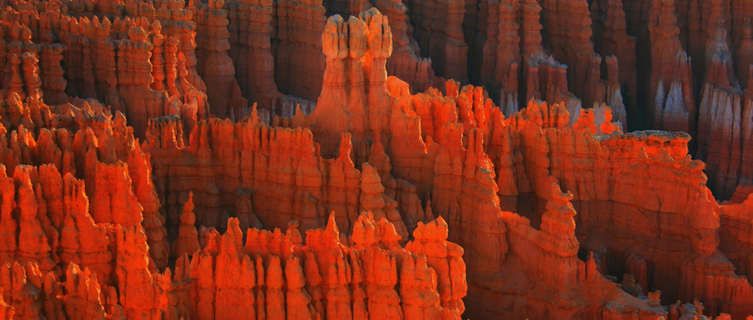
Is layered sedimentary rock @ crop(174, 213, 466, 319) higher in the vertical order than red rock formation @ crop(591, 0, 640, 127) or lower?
lower

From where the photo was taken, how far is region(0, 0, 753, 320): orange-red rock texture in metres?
20.8

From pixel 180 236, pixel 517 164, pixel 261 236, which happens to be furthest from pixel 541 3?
pixel 261 236

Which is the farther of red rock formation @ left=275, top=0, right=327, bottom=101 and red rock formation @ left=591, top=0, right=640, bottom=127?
red rock formation @ left=591, top=0, right=640, bottom=127

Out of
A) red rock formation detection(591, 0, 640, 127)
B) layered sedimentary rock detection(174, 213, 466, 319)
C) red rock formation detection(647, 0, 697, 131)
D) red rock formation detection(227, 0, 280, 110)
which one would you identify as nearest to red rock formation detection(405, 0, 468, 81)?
red rock formation detection(591, 0, 640, 127)

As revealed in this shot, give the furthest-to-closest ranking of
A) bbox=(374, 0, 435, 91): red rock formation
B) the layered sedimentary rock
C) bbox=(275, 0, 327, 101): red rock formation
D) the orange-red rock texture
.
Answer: bbox=(374, 0, 435, 91): red rock formation
bbox=(275, 0, 327, 101): red rock formation
the orange-red rock texture
the layered sedimentary rock

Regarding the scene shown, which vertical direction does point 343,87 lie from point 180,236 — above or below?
above

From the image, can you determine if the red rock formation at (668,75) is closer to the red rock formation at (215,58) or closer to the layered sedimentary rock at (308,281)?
the red rock formation at (215,58)

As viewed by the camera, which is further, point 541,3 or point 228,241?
point 541,3

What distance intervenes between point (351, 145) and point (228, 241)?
8.10 metres

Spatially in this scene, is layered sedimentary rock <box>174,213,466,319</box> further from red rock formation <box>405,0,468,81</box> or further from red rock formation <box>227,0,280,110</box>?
red rock formation <box>405,0,468,81</box>

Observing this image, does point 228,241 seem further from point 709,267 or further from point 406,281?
point 709,267

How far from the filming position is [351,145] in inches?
1126

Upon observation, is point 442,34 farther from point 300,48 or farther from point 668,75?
point 300,48

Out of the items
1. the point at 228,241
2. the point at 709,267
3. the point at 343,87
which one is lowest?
the point at 709,267
